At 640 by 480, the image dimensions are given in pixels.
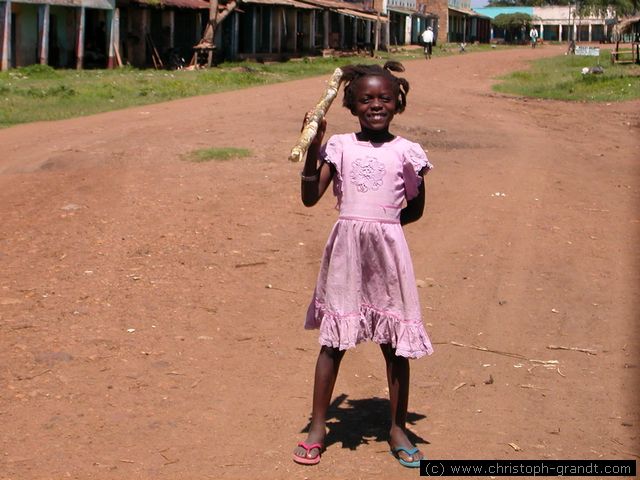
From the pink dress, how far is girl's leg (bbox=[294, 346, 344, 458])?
9cm

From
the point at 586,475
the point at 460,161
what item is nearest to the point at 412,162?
the point at 586,475

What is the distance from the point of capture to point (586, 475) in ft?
12.7

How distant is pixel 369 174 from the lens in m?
3.83

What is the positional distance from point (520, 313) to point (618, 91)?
16542 millimetres

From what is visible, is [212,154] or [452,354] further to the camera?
[212,154]

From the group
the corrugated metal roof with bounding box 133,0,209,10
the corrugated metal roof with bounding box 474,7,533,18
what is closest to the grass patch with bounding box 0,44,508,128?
the corrugated metal roof with bounding box 133,0,209,10

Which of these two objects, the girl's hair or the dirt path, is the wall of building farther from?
the girl's hair

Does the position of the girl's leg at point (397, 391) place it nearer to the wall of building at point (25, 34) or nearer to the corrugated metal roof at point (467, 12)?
the wall of building at point (25, 34)

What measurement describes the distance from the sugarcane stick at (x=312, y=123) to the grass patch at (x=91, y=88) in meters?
10.6

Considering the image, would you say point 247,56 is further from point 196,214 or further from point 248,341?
point 248,341

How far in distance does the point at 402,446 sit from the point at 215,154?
6.38m

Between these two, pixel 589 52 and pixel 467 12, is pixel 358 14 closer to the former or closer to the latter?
pixel 589 52

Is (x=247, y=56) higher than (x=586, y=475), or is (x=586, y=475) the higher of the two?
(x=247, y=56)

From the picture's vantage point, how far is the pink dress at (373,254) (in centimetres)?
382
